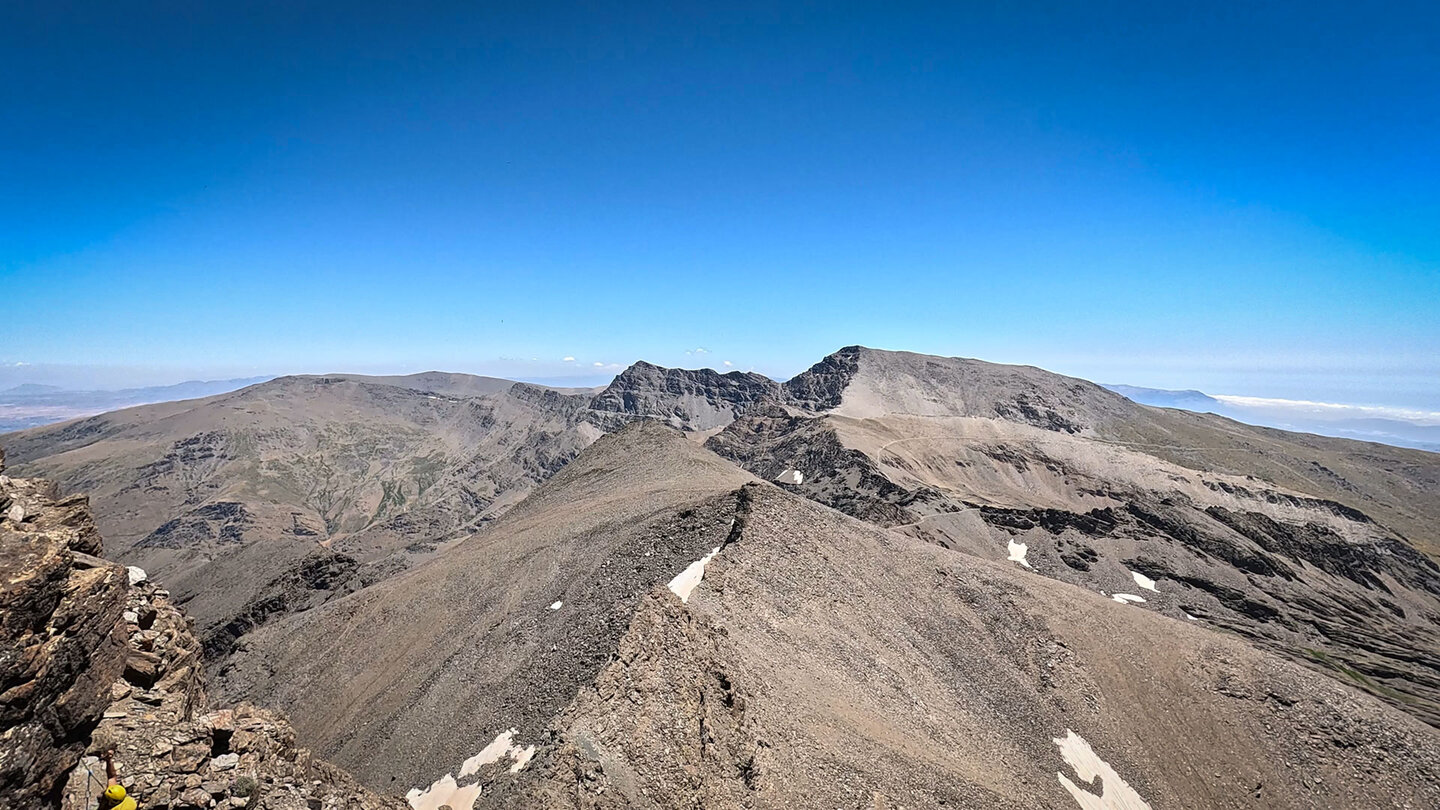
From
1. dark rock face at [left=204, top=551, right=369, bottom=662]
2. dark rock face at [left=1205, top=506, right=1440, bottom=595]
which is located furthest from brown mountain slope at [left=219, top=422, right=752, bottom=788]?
dark rock face at [left=1205, top=506, right=1440, bottom=595]

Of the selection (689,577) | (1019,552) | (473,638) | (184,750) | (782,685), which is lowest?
(1019,552)

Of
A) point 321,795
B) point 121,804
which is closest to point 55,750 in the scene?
point 121,804

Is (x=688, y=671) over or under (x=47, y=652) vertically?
under

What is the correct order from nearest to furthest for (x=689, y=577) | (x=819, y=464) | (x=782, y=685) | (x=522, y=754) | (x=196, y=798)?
1. (x=196, y=798)
2. (x=522, y=754)
3. (x=782, y=685)
4. (x=689, y=577)
5. (x=819, y=464)

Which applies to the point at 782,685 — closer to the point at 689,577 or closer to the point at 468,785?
the point at 689,577

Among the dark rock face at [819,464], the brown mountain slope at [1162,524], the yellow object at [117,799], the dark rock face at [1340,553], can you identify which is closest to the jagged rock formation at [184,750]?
the yellow object at [117,799]

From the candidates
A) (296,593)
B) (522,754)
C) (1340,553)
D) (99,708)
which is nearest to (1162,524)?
(1340,553)

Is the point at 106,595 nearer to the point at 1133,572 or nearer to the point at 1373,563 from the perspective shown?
the point at 1133,572
